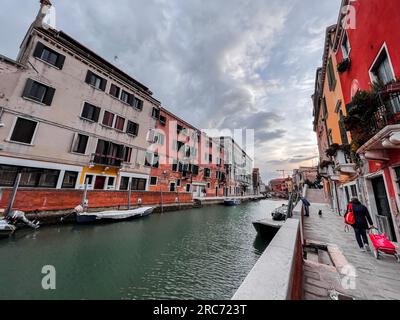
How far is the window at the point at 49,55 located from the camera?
1180 cm

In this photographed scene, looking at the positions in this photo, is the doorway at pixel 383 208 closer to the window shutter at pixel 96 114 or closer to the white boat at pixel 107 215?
the white boat at pixel 107 215

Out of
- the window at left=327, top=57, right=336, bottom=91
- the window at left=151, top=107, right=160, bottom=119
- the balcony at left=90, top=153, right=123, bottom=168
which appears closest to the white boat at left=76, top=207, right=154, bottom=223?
the balcony at left=90, top=153, right=123, bottom=168

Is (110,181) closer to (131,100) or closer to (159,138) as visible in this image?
(159,138)

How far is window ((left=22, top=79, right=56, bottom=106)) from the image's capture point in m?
11.3

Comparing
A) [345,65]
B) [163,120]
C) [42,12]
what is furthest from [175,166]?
[345,65]

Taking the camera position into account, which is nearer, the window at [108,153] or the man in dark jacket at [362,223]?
the man in dark jacket at [362,223]

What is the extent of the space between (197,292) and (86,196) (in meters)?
11.3

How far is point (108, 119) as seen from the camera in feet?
51.8

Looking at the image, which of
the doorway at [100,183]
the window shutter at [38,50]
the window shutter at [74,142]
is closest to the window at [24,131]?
the window shutter at [74,142]

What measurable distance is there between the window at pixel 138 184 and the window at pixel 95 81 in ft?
30.3

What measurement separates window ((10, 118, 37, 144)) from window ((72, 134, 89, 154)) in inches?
97.3

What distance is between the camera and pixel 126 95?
17.7m

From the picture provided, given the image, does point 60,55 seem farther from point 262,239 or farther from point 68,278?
point 262,239

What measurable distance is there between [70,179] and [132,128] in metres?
7.54
